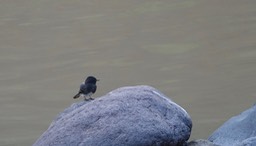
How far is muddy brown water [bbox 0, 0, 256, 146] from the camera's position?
1053 centimetres

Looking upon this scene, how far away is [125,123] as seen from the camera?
5734mm

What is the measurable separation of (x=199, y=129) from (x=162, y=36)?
18.6 feet

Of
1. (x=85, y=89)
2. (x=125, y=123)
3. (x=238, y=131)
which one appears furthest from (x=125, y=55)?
(x=125, y=123)

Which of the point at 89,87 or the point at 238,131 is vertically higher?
the point at 89,87

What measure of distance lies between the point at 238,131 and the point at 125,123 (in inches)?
59.4

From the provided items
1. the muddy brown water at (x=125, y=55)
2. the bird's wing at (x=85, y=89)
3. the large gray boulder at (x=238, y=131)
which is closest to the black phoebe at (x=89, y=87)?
the bird's wing at (x=85, y=89)

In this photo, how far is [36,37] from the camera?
623 inches

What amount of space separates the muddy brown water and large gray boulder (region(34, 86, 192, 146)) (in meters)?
3.14

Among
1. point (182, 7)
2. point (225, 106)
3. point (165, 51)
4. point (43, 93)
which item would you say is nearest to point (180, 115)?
point (225, 106)

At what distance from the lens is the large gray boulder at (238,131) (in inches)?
268

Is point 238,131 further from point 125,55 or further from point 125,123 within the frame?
Result: point 125,55

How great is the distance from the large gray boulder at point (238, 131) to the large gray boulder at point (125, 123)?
978mm

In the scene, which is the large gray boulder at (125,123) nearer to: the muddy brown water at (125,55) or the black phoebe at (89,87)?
the black phoebe at (89,87)

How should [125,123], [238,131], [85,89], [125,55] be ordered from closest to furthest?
1. [125,123]
2. [238,131]
3. [85,89]
4. [125,55]
